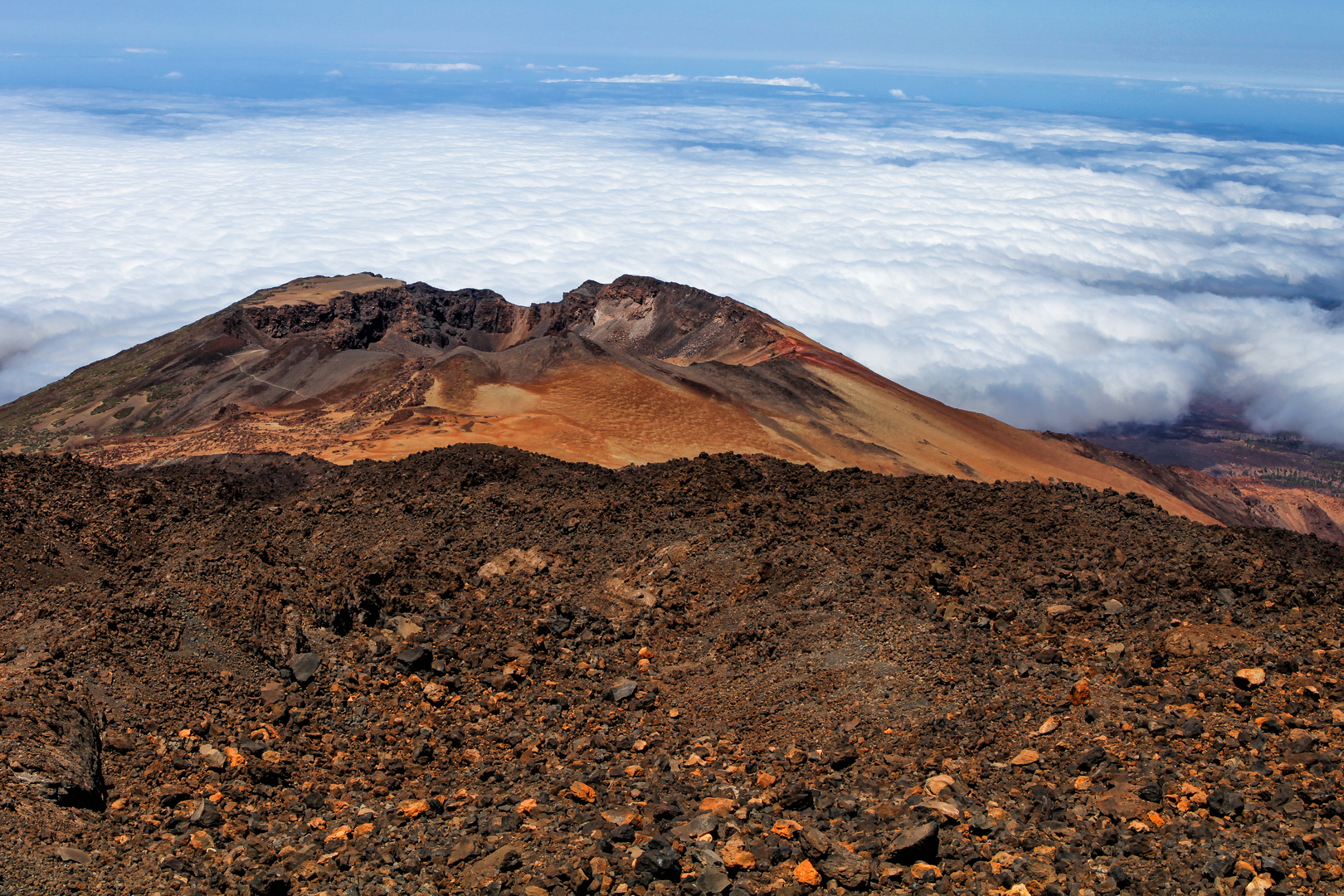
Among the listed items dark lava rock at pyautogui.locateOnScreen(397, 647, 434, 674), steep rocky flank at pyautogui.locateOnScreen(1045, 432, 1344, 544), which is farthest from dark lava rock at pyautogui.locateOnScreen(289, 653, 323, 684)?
steep rocky flank at pyautogui.locateOnScreen(1045, 432, 1344, 544)

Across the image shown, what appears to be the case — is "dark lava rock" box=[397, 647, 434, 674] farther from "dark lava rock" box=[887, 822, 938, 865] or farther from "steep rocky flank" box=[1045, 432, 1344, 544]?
"steep rocky flank" box=[1045, 432, 1344, 544]

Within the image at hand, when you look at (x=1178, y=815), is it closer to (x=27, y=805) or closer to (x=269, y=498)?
(x=27, y=805)

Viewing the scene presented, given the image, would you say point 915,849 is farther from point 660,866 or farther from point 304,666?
point 304,666

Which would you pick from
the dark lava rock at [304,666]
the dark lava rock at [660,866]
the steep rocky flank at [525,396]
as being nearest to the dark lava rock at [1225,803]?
the dark lava rock at [660,866]

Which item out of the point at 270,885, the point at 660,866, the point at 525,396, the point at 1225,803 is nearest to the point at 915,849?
the point at 660,866

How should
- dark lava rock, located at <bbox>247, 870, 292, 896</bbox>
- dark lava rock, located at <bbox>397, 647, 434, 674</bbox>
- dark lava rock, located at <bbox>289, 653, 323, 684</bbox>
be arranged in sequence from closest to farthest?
dark lava rock, located at <bbox>247, 870, 292, 896</bbox> < dark lava rock, located at <bbox>289, 653, 323, 684</bbox> < dark lava rock, located at <bbox>397, 647, 434, 674</bbox>

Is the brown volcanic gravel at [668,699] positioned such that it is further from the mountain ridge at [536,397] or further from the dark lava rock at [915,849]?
the mountain ridge at [536,397]
